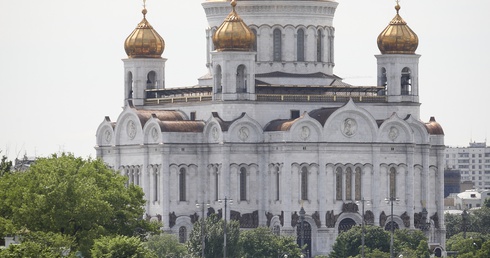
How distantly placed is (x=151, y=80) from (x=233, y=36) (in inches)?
498

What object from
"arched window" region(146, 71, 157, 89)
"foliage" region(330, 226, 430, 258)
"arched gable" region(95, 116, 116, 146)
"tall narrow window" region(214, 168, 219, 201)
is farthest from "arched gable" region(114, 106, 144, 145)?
"foliage" region(330, 226, 430, 258)

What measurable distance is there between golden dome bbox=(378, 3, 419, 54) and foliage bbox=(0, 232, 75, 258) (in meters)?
50.7

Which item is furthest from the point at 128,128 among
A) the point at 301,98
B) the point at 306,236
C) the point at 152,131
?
the point at 306,236

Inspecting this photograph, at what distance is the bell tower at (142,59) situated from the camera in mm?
171500

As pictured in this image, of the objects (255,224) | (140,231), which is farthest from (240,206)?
(140,231)

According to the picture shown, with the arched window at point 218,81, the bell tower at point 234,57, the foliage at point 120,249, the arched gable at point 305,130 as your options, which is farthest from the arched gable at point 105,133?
the foliage at point 120,249

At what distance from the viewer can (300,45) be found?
168875mm

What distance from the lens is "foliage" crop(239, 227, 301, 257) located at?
→ 149375 mm

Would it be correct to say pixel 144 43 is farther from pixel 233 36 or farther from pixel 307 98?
pixel 307 98

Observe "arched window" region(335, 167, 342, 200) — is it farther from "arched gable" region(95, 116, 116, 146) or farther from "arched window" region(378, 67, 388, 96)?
"arched gable" region(95, 116, 116, 146)

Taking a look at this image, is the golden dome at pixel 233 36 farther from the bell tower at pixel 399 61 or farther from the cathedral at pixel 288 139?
the bell tower at pixel 399 61

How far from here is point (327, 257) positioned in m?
152

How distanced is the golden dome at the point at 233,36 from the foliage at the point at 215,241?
571 inches

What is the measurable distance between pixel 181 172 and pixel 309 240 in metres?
9.95
